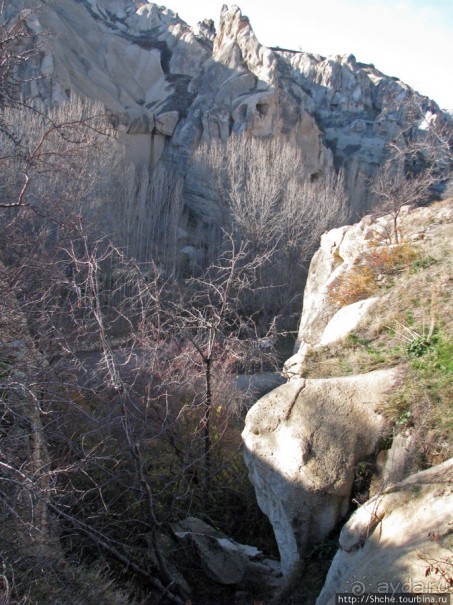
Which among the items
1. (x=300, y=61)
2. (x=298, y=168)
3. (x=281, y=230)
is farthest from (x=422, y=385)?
(x=300, y=61)

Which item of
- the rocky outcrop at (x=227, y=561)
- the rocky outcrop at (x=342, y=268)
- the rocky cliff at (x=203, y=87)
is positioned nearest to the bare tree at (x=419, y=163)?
the rocky outcrop at (x=342, y=268)

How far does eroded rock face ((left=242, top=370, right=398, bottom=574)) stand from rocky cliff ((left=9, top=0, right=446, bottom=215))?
73.6 ft

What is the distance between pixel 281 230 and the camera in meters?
21.4

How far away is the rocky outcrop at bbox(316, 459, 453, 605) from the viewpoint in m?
3.61

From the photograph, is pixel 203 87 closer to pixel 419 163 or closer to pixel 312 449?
pixel 419 163

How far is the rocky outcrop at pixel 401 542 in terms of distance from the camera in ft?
11.9

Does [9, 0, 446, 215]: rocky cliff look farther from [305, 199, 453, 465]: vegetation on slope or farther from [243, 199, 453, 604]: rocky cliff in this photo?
[243, 199, 453, 604]: rocky cliff

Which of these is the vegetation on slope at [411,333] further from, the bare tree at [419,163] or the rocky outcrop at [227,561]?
the rocky outcrop at [227,561]

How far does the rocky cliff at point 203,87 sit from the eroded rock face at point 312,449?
73.6 feet

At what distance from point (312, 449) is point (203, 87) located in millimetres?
31849

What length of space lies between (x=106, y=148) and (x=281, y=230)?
7040mm

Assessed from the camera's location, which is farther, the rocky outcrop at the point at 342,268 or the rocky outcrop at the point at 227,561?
the rocky outcrop at the point at 342,268

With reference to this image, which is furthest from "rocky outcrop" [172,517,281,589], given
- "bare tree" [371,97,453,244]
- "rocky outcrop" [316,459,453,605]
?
"bare tree" [371,97,453,244]

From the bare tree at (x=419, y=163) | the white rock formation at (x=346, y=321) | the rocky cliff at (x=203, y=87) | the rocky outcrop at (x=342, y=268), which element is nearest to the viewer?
the white rock formation at (x=346, y=321)
